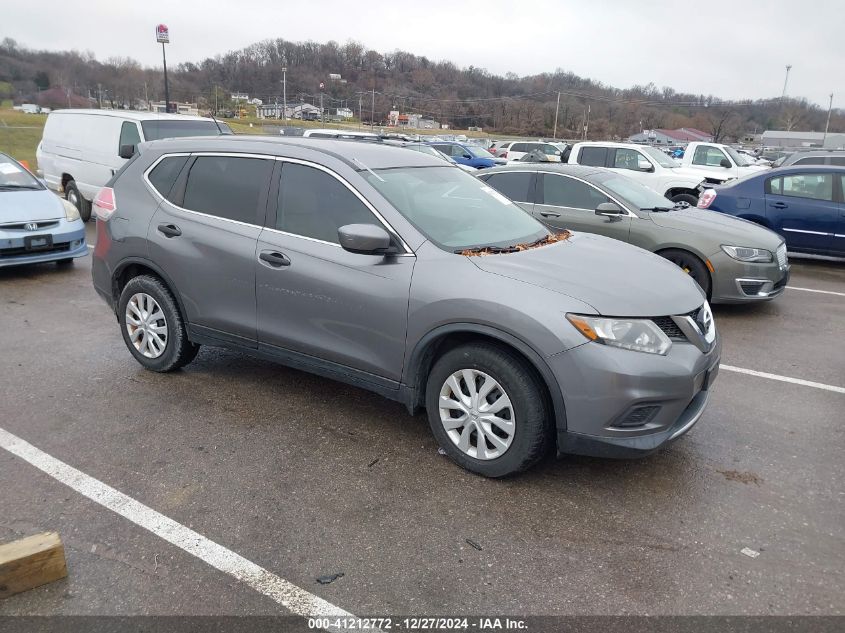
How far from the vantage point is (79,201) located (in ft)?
40.4

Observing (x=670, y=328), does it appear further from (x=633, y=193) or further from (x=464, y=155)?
(x=464, y=155)

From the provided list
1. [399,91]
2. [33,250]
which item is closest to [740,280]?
[33,250]

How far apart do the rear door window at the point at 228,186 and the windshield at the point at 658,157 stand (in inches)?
447

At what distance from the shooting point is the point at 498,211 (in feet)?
15.0

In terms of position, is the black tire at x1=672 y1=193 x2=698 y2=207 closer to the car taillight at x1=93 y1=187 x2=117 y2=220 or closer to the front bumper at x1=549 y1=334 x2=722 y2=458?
the front bumper at x1=549 y1=334 x2=722 y2=458

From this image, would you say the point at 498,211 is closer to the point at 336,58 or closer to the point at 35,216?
the point at 35,216

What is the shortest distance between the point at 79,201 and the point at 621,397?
39.2 feet

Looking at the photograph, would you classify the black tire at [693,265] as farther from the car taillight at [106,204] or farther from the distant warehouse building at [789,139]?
the distant warehouse building at [789,139]

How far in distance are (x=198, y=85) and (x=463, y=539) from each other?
Result: 94.2m

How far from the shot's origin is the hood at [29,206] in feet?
26.0

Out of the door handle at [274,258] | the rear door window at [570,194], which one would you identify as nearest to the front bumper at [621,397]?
the door handle at [274,258]

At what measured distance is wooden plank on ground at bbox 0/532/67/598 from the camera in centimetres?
262

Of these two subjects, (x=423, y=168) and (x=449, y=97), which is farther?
(x=449, y=97)

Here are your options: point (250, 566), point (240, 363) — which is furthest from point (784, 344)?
point (250, 566)
